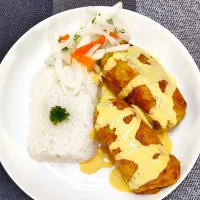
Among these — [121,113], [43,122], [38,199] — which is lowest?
[38,199]

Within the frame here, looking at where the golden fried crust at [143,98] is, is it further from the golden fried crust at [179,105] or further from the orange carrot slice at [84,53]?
the orange carrot slice at [84,53]

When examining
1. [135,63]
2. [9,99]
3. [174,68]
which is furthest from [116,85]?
[9,99]

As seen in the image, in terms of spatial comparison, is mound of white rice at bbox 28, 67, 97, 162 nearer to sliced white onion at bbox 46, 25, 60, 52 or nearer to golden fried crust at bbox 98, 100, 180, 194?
sliced white onion at bbox 46, 25, 60, 52

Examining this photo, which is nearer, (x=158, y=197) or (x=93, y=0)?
(x=158, y=197)

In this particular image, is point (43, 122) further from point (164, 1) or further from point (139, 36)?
point (164, 1)

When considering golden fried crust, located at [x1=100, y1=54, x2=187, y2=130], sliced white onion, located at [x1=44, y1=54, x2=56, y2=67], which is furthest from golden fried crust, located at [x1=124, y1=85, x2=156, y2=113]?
sliced white onion, located at [x1=44, y1=54, x2=56, y2=67]
